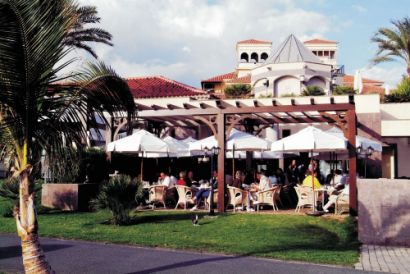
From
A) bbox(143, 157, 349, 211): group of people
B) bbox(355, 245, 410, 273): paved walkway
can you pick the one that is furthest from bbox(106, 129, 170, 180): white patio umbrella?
bbox(355, 245, 410, 273): paved walkway

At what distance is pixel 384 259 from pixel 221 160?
704cm

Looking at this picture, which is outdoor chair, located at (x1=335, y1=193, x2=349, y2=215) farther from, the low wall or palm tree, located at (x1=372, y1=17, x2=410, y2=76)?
palm tree, located at (x1=372, y1=17, x2=410, y2=76)

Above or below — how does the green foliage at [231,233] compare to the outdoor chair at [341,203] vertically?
below

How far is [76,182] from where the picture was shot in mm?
15211

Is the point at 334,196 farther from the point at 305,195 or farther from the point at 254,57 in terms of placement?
the point at 254,57

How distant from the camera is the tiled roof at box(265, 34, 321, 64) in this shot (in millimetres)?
36503

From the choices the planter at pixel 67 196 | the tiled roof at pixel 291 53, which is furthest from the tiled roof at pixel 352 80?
the planter at pixel 67 196

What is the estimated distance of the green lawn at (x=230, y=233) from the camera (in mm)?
8823

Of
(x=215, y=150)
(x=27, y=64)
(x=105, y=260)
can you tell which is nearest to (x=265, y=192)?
(x=215, y=150)

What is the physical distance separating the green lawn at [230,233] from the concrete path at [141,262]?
15.4 inches

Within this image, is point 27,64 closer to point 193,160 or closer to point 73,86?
point 73,86

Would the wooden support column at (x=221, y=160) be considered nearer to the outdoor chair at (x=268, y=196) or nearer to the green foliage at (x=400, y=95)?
the outdoor chair at (x=268, y=196)

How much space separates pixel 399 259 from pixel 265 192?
19.2 ft

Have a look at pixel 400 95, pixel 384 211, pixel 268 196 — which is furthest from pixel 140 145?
pixel 400 95
